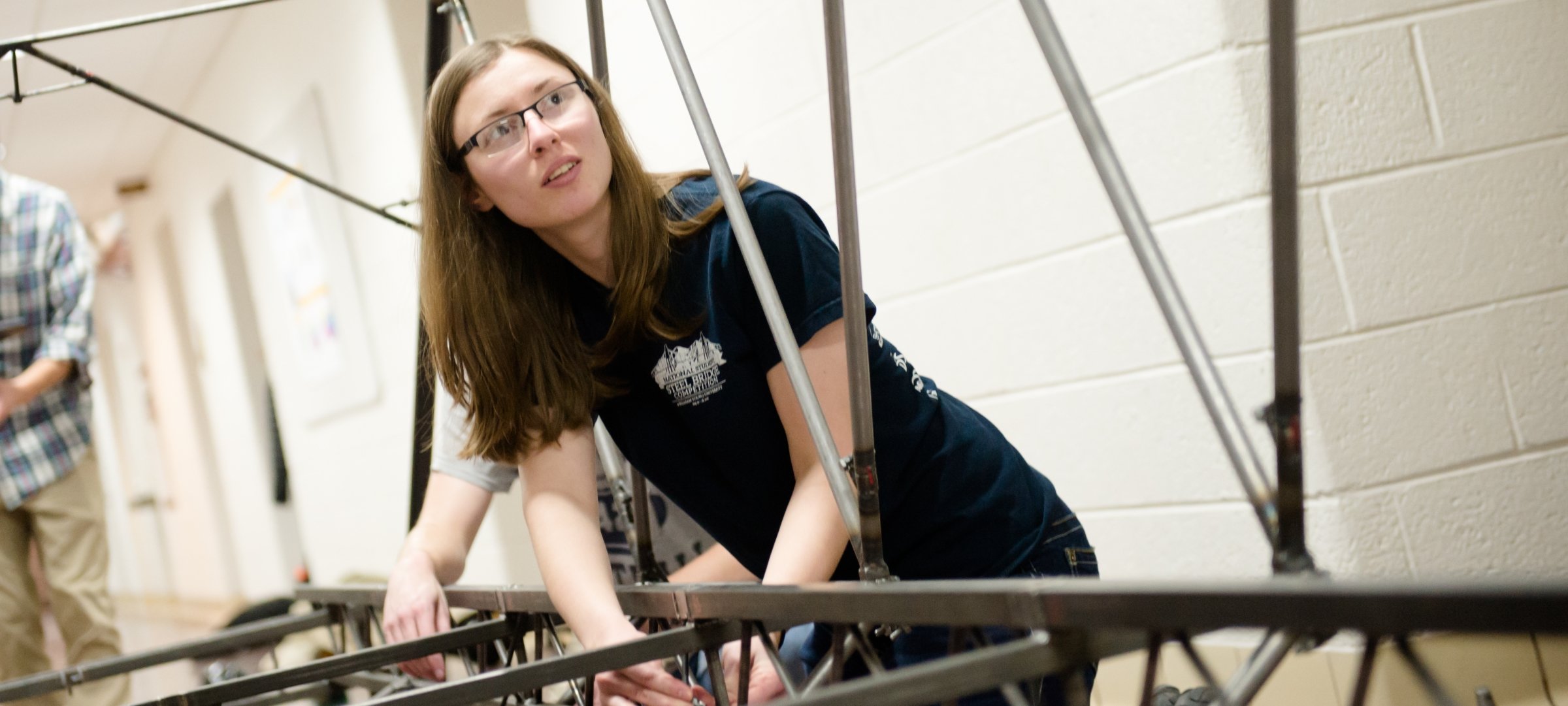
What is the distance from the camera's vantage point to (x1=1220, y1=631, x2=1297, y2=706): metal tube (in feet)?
1.75

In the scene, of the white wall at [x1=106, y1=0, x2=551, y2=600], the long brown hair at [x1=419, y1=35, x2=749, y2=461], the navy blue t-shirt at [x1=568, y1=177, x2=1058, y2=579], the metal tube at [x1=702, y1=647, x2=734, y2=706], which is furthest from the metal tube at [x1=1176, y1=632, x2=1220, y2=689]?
the white wall at [x1=106, y1=0, x2=551, y2=600]

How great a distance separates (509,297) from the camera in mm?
1163

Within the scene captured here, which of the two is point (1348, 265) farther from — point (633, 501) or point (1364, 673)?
point (1364, 673)

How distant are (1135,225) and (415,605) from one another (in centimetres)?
91

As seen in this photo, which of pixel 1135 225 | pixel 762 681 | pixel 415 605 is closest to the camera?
pixel 1135 225

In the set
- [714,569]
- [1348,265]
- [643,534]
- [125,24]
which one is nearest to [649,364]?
[643,534]

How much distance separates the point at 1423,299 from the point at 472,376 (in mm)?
1169

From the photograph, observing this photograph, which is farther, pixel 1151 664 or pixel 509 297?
pixel 509 297

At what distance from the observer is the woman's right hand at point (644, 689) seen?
2.92 feet

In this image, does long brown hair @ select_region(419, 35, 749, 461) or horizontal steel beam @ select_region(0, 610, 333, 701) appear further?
horizontal steel beam @ select_region(0, 610, 333, 701)

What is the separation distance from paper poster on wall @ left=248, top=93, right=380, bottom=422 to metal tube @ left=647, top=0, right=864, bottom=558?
10.8 ft

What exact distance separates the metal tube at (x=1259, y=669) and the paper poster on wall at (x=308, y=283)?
3823 mm

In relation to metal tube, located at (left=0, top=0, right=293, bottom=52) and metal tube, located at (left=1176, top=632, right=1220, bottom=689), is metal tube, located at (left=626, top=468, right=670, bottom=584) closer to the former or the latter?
metal tube, located at (left=0, top=0, right=293, bottom=52)

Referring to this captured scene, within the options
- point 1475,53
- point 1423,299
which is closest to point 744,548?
point 1423,299
